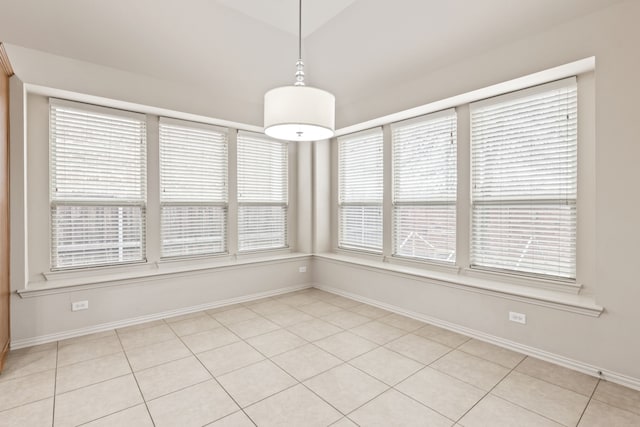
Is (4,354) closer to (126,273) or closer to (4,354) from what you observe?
(4,354)

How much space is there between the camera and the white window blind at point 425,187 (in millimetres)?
3775

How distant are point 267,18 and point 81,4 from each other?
1717mm

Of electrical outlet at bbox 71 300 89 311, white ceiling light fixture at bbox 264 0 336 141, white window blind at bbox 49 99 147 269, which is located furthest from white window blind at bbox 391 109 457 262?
electrical outlet at bbox 71 300 89 311

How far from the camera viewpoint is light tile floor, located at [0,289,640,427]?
2012 millimetres

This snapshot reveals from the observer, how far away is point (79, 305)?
3.27 meters

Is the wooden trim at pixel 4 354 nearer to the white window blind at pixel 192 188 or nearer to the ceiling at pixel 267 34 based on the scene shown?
the white window blind at pixel 192 188

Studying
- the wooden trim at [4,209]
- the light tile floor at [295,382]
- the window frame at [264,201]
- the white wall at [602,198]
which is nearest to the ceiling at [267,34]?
the white wall at [602,198]

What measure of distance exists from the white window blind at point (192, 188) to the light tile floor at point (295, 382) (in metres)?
1.24

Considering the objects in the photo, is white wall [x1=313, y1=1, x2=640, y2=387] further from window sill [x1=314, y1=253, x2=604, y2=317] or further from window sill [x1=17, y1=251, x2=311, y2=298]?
window sill [x1=17, y1=251, x2=311, y2=298]

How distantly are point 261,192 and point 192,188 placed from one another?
1.08 meters

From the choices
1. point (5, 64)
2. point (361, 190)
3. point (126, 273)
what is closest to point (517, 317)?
point (361, 190)

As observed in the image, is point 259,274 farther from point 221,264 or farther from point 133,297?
point 133,297

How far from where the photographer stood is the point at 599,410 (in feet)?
6.79

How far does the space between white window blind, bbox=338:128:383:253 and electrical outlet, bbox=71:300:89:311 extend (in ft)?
11.4
